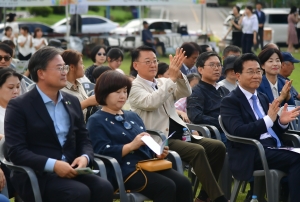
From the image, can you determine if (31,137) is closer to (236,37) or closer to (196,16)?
(236,37)

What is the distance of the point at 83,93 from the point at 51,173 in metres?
2.00

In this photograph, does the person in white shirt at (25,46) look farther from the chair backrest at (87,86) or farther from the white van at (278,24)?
the chair backrest at (87,86)

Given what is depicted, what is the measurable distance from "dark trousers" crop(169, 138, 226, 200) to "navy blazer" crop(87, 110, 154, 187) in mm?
693

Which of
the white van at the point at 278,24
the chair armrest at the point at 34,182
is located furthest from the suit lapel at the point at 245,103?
the white van at the point at 278,24


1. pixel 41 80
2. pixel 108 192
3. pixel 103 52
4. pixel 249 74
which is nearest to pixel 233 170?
pixel 249 74

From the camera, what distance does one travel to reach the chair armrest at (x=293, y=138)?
6.35 metres

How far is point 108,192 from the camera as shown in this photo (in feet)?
16.1

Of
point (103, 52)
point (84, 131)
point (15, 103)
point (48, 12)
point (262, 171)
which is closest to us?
point (15, 103)

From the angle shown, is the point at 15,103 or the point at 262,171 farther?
the point at 262,171

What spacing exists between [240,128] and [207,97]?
1224 millimetres

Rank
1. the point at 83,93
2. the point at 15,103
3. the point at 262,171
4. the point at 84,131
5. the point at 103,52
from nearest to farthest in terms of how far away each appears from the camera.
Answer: the point at 15,103
the point at 84,131
the point at 262,171
the point at 83,93
the point at 103,52

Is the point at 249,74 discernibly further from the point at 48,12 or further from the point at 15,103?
the point at 48,12

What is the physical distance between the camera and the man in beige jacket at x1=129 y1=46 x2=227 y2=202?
609 cm

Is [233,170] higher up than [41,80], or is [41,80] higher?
[41,80]
